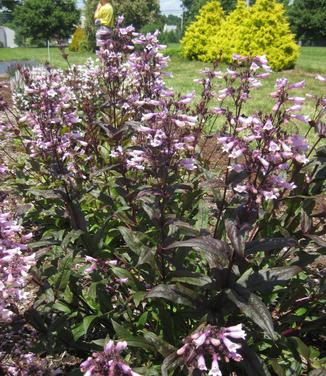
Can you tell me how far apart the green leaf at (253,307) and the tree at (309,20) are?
60810 millimetres

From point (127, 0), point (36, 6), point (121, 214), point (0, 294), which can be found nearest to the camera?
point (0, 294)

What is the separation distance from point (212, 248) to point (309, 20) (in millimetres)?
61864

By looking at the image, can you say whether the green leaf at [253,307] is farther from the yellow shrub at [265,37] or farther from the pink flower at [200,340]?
the yellow shrub at [265,37]

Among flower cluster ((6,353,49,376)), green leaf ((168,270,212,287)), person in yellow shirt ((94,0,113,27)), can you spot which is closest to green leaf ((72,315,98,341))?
flower cluster ((6,353,49,376))

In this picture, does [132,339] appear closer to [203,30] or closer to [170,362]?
[170,362]

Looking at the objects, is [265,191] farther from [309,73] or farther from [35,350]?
[309,73]

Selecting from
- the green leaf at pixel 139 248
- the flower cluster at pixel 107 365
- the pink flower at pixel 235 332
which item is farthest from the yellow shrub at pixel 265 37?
the flower cluster at pixel 107 365

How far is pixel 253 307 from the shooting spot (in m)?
2.25

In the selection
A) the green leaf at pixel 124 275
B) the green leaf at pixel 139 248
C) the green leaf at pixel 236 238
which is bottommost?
the green leaf at pixel 124 275

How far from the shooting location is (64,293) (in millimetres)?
3006

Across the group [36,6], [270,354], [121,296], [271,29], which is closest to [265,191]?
[270,354]

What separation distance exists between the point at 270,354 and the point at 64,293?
142cm

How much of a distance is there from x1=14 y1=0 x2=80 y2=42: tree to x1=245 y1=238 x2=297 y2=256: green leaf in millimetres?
61593

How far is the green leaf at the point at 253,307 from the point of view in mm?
2164
